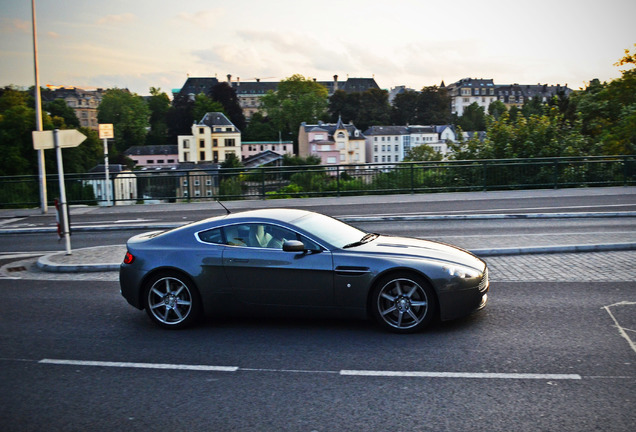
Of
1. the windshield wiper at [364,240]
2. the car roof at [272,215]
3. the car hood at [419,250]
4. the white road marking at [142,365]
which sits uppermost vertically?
the car roof at [272,215]

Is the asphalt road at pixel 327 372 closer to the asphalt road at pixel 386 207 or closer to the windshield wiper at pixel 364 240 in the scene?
the windshield wiper at pixel 364 240

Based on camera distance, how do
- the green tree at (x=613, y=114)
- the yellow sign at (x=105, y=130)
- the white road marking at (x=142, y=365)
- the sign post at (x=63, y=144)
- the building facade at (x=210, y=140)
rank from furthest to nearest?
the building facade at (x=210, y=140) → the green tree at (x=613, y=114) → the yellow sign at (x=105, y=130) → the sign post at (x=63, y=144) → the white road marking at (x=142, y=365)

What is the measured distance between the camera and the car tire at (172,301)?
24.4 feet

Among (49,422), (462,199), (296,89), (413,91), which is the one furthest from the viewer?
(296,89)

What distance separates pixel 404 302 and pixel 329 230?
1.34 meters

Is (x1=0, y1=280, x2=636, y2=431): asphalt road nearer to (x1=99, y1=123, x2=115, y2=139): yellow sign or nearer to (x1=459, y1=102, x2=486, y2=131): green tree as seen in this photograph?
(x1=99, y1=123, x2=115, y2=139): yellow sign

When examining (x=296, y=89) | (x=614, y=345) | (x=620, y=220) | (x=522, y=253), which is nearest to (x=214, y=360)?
(x=614, y=345)

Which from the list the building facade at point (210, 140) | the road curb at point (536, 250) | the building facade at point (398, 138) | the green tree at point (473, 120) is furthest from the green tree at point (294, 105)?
the road curb at point (536, 250)

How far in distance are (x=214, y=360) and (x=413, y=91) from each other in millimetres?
144906

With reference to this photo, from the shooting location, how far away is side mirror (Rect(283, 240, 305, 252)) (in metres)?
7.08

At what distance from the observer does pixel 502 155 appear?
27.8 m

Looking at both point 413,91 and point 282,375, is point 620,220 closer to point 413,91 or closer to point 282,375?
point 282,375

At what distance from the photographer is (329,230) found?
7695 millimetres

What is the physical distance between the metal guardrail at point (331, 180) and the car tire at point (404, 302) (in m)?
17.3
